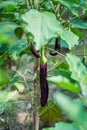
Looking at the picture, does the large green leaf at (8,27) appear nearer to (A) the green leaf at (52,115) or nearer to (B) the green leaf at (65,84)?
(B) the green leaf at (65,84)

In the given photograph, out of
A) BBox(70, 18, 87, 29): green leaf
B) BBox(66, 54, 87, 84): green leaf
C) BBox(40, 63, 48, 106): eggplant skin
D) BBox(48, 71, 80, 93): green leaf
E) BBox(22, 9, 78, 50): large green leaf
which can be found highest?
BBox(48, 71, 80, 93): green leaf

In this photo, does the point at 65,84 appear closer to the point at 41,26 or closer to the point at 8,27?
the point at 41,26

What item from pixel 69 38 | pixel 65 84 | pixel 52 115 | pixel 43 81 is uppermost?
pixel 65 84

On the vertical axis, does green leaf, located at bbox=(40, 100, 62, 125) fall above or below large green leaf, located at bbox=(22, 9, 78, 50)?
below

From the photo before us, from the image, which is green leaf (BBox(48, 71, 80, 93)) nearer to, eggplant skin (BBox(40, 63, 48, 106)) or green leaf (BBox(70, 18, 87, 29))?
eggplant skin (BBox(40, 63, 48, 106))

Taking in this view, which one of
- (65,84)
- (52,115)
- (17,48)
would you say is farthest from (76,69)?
(52,115)

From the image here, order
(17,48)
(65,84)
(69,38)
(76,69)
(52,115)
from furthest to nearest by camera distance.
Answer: (52,115) → (17,48) → (69,38) → (76,69) → (65,84)

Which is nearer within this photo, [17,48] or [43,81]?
[43,81]

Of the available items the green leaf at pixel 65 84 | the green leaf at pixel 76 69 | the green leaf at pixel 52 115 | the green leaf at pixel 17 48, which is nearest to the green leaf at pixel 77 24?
the green leaf at pixel 17 48

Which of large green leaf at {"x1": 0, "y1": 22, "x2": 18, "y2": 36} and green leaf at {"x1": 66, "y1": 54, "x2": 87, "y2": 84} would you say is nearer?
green leaf at {"x1": 66, "y1": 54, "x2": 87, "y2": 84}

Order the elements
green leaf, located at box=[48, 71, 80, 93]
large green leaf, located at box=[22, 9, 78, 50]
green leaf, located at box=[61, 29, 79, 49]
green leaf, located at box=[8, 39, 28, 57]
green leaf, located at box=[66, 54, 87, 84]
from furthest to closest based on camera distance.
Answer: green leaf, located at box=[8, 39, 28, 57] < green leaf, located at box=[61, 29, 79, 49] < large green leaf, located at box=[22, 9, 78, 50] < green leaf, located at box=[66, 54, 87, 84] < green leaf, located at box=[48, 71, 80, 93]

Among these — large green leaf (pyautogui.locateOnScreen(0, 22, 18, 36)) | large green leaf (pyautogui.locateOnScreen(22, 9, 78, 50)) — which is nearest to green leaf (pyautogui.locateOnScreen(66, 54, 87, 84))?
large green leaf (pyautogui.locateOnScreen(22, 9, 78, 50))

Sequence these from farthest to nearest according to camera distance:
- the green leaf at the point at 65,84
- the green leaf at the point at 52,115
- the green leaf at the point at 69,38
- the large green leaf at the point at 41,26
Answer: the green leaf at the point at 52,115, the green leaf at the point at 69,38, the large green leaf at the point at 41,26, the green leaf at the point at 65,84
